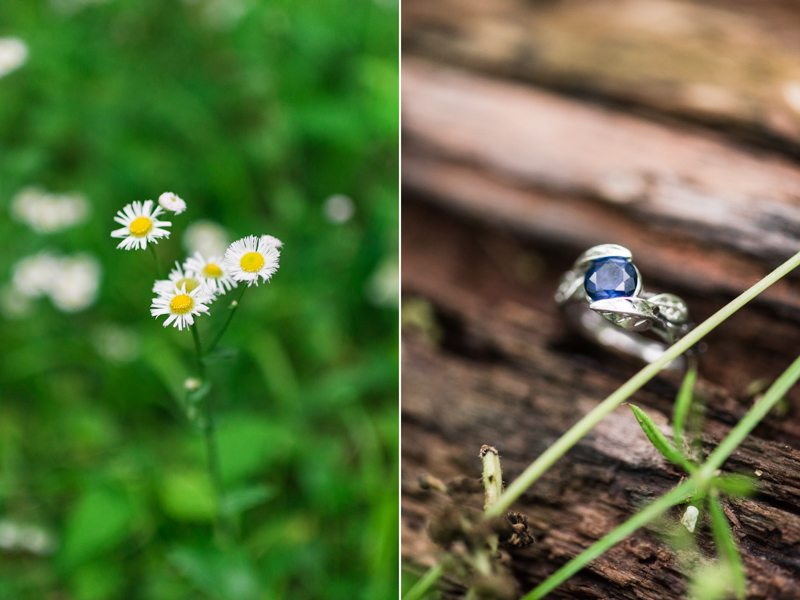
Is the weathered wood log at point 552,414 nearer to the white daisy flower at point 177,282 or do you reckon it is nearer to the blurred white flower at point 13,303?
the white daisy flower at point 177,282

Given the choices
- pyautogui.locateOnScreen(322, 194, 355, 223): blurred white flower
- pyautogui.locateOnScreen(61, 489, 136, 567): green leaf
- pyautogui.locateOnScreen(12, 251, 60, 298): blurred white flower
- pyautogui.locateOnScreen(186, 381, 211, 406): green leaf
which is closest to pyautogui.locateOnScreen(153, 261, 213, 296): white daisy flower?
pyautogui.locateOnScreen(186, 381, 211, 406): green leaf

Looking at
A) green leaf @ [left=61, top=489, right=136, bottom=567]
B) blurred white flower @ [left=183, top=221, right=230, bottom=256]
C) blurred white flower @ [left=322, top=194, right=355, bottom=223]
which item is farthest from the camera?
blurred white flower @ [left=322, top=194, right=355, bottom=223]

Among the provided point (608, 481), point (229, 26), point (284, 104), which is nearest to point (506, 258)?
point (608, 481)

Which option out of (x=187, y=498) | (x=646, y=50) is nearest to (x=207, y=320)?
(x=187, y=498)

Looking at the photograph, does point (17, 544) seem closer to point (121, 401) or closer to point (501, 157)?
point (121, 401)

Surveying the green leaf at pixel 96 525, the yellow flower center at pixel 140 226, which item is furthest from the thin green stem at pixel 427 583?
the green leaf at pixel 96 525

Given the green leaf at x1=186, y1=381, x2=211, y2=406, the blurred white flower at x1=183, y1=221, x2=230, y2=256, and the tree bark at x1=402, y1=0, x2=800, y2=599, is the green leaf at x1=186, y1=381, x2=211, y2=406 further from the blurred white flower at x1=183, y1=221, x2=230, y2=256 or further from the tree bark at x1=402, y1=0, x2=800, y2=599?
the blurred white flower at x1=183, y1=221, x2=230, y2=256

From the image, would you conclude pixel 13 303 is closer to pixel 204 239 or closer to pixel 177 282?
pixel 204 239
